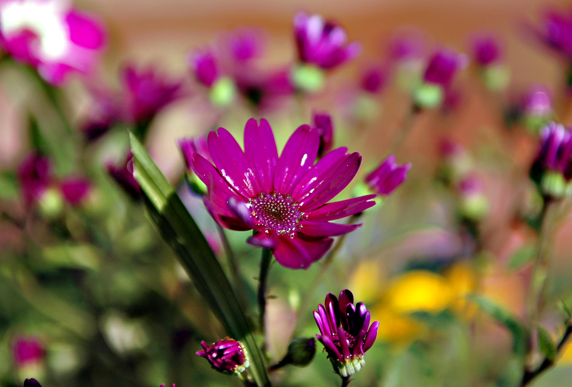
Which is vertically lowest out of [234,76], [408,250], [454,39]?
[408,250]

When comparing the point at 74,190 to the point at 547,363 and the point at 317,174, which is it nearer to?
the point at 317,174

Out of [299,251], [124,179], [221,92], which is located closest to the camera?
[299,251]

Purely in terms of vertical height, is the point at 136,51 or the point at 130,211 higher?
the point at 130,211

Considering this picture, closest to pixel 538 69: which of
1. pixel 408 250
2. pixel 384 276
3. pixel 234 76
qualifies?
pixel 408 250

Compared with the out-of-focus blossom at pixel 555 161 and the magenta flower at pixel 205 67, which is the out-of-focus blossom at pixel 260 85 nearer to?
the magenta flower at pixel 205 67

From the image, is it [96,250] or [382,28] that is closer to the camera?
[96,250]

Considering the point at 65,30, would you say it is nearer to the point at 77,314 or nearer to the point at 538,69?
the point at 77,314

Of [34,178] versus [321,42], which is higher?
[321,42]

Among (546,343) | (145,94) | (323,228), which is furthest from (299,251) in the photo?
(145,94)
